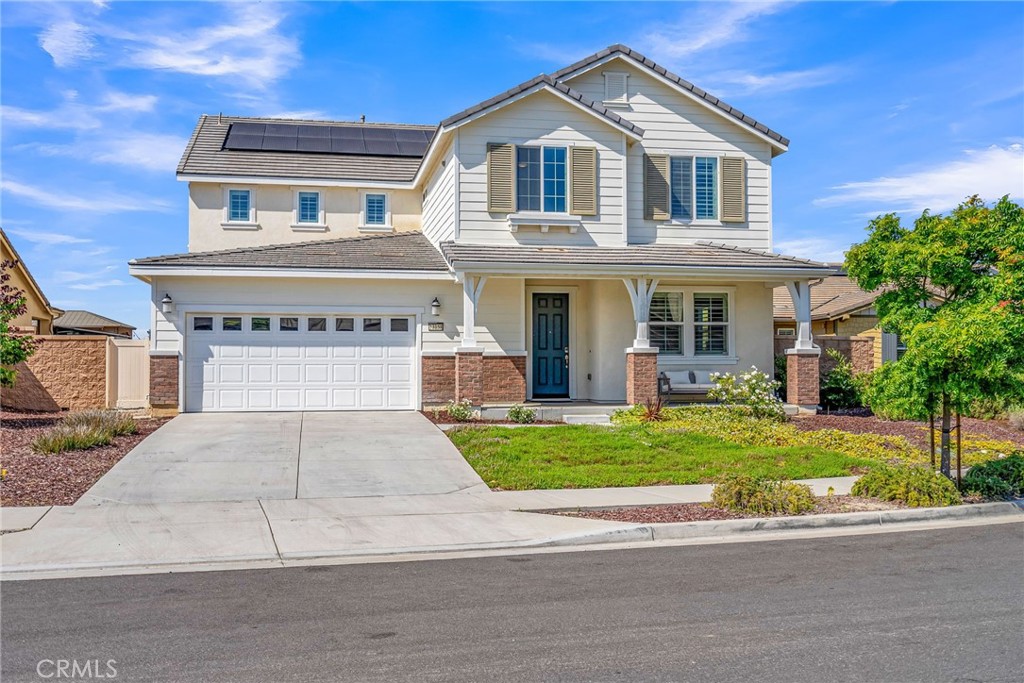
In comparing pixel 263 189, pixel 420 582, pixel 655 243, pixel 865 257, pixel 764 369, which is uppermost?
pixel 263 189

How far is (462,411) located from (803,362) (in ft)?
25.3

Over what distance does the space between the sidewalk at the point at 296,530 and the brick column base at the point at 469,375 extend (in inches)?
265

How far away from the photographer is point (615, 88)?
863 inches

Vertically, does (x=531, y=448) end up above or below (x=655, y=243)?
below

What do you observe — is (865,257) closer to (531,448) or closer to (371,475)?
(531,448)

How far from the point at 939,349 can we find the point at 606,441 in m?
5.88

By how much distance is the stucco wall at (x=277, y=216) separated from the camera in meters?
23.4

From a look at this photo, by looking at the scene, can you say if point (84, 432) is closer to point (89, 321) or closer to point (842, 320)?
point (842, 320)

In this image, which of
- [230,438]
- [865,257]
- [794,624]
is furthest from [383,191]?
[794,624]

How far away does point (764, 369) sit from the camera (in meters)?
21.6

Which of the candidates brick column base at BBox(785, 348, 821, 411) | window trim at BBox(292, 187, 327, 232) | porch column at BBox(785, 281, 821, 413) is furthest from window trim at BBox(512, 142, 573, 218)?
window trim at BBox(292, 187, 327, 232)

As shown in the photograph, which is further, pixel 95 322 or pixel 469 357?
pixel 95 322

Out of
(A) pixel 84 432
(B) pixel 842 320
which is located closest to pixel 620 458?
(A) pixel 84 432

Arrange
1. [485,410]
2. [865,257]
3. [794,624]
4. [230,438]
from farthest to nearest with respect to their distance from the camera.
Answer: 1. [485,410]
2. [230,438]
3. [865,257]
4. [794,624]
